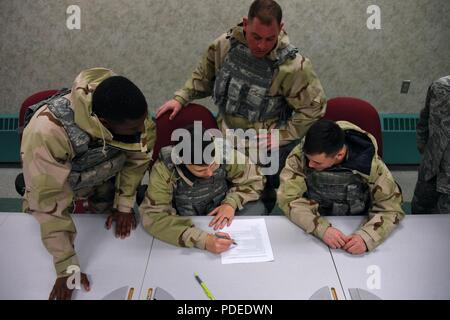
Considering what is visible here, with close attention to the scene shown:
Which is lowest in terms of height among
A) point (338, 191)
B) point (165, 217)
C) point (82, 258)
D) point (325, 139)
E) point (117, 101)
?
point (82, 258)

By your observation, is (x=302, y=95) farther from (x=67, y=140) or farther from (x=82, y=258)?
(x=82, y=258)

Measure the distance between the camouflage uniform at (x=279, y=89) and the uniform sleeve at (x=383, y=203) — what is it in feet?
1.43

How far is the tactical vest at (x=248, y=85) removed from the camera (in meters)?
1.80

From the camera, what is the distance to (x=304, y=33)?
2.80m

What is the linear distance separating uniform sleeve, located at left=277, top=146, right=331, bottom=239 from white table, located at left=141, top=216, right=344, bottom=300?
7cm

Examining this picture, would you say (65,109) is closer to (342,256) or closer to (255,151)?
(255,151)

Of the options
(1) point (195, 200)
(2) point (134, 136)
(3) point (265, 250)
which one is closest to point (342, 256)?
(3) point (265, 250)

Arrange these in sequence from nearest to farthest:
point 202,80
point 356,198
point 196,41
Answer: point 356,198, point 202,80, point 196,41

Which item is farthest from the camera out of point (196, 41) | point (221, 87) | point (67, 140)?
point (196, 41)

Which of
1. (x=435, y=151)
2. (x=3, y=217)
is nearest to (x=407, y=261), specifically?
(x=435, y=151)

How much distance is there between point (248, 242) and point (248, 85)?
2.34 ft

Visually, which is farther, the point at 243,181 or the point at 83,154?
the point at 243,181

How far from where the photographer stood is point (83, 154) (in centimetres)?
145
